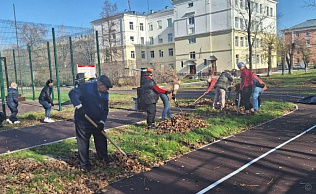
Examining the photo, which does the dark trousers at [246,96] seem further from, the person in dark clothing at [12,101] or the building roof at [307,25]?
the building roof at [307,25]

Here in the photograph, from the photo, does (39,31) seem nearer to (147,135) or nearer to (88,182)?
(147,135)

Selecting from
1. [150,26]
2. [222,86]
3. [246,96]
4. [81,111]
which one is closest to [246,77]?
[246,96]

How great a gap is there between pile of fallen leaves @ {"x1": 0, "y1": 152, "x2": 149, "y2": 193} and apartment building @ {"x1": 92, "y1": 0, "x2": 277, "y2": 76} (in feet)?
119

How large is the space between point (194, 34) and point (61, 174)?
51.0 m

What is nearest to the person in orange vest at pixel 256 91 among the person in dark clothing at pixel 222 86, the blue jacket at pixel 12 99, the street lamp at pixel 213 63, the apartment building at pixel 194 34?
the person in dark clothing at pixel 222 86

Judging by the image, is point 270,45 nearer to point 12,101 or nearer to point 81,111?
point 12,101

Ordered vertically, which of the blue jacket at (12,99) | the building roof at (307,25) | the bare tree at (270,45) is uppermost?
the building roof at (307,25)

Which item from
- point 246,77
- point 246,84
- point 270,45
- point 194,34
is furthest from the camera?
point 194,34

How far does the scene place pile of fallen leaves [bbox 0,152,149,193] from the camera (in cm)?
443

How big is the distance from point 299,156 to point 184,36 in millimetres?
51520

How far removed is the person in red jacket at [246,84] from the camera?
32.8ft

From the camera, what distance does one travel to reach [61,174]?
192 inches

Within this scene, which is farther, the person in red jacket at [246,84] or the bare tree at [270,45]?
the bare tree at [270,45]

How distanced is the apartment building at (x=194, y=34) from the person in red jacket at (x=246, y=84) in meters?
31.9
